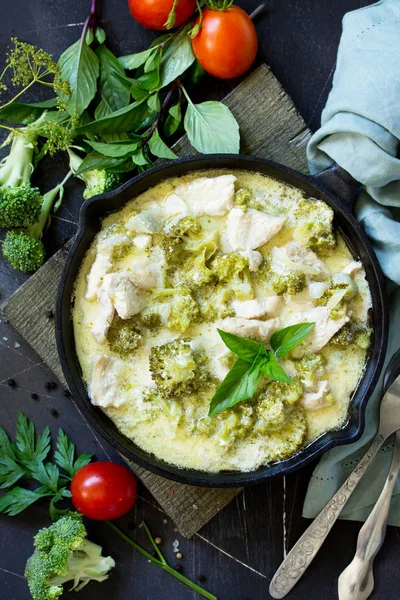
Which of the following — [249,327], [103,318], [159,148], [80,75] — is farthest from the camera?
[80,75]

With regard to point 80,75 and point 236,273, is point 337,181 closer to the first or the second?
point 236,273

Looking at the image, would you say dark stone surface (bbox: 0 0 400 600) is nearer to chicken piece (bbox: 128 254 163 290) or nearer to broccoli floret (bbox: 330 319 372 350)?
chicken piece (bbox: 128 254 163 290)

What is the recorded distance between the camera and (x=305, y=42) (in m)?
3.61

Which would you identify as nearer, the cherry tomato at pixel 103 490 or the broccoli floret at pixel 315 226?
the broccoli floret at pixel 315 226

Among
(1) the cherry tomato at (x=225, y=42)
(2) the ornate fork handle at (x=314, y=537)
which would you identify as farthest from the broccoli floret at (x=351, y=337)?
(1) the cherry tomato at (x=225, y=42)

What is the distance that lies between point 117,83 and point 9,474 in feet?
7.39

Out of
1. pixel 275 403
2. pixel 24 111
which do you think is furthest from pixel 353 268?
pixel 24 111

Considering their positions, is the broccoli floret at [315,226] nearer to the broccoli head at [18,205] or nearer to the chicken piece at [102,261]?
the chicken piece at [102,261]

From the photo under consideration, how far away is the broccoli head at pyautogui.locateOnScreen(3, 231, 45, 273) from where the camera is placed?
3.39 meters

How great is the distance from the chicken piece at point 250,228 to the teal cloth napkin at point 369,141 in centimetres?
46

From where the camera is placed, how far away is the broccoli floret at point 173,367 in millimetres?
2883

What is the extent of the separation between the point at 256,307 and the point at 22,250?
4.33ft

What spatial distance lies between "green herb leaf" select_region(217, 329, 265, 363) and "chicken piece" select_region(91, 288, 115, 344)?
58 centimetres

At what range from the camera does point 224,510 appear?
11.7 feet
